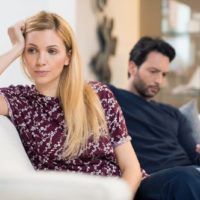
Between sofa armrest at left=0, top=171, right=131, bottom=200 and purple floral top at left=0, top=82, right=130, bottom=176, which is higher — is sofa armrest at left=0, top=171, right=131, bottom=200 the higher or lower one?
the higher one

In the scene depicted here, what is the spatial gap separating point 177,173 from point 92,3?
7.28 ft

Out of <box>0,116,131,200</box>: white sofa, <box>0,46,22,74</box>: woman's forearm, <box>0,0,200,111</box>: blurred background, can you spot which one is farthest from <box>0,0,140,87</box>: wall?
<box>0,116,131,200</box>: white sofa

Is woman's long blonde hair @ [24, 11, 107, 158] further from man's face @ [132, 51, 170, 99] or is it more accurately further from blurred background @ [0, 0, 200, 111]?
man's face @ [132, 51, 170, 99]

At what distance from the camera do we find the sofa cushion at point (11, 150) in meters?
1.50

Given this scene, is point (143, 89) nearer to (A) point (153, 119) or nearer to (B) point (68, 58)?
(A) point (153, 119)

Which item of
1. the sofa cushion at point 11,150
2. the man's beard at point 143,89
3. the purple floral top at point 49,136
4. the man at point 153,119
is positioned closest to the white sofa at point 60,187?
the sofa cushion at point 11,150

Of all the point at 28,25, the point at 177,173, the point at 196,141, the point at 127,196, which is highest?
the point at 28,25

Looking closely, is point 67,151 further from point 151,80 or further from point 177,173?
point 151,80

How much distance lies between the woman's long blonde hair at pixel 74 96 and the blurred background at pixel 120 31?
60cm

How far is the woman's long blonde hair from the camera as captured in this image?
1.69 metres

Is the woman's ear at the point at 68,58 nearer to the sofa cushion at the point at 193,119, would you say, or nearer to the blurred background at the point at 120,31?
the blurred background at the point at 120,31

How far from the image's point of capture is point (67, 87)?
174 cm

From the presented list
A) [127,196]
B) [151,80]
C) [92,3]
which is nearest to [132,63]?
[151,80]

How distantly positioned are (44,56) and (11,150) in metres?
0.34
